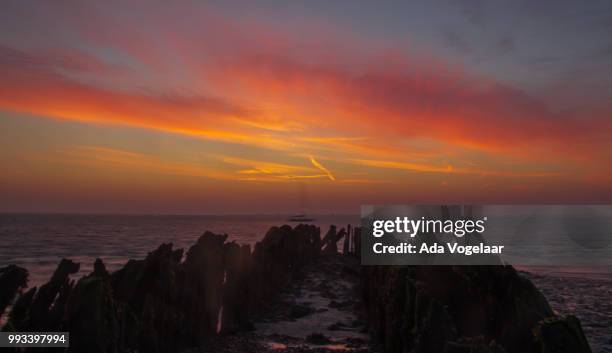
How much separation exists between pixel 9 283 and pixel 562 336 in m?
10.9

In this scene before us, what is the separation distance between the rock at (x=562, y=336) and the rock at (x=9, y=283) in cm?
1056

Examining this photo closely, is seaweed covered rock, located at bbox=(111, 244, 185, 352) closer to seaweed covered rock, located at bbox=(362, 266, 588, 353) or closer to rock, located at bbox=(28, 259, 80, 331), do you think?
rock, located at bbox=(28, 259, 80, 331)

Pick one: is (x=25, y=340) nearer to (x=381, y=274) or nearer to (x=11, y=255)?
(x=381, y=274)

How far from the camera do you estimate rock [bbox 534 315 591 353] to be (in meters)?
4.70

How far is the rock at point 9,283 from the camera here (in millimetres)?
9664

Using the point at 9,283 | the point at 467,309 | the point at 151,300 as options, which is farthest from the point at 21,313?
the point at 467,309

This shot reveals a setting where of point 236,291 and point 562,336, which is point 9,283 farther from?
point 562,336

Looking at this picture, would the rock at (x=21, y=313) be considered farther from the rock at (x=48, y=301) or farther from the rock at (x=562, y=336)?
the rock at (x=562, y=336)

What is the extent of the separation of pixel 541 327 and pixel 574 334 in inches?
12.7

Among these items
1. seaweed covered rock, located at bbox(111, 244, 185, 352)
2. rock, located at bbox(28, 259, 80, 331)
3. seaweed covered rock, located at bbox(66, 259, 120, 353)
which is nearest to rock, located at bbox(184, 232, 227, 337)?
seaweed covered rock, located at bbox(111, 244, 185, 352)

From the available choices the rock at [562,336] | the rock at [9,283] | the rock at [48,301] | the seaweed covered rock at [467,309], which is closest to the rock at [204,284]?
the rock at [48,301]

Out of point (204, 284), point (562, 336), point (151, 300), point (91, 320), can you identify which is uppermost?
point (562, 336)

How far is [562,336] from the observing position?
4770 millimetres

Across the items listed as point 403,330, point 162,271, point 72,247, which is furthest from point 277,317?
point 72,247
